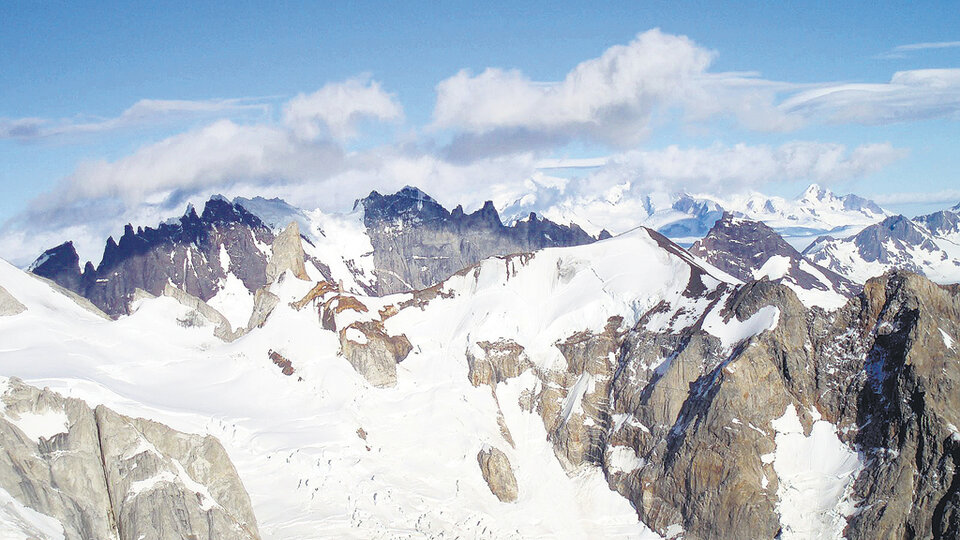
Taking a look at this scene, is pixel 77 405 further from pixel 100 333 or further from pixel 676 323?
pixel 676 323

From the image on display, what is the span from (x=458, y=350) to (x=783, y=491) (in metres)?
75.1

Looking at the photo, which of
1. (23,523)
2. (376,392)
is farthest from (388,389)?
(23,523)

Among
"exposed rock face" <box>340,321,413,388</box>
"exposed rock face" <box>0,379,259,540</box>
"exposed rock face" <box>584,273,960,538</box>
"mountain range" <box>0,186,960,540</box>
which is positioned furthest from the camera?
"exposed rock face" <box>340,321,413,388</box>

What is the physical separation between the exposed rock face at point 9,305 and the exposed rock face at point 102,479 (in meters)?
46.8

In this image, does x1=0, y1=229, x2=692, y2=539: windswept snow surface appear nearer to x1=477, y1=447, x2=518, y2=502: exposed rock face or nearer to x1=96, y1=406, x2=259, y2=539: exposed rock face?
x1=477, y1=447, x2=518, y2=502: exposed rock face

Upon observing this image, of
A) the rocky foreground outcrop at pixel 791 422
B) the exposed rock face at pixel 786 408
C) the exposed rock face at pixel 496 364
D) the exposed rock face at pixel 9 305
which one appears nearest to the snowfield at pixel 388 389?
the exposed rock face at pixel 496 364

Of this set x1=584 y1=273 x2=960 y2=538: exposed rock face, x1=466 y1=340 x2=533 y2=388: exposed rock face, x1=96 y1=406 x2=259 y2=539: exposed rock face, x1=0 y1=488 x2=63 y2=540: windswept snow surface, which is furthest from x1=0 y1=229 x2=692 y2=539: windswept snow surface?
x1=0 y1=488 x2=63 y2=540: windswept snow surface

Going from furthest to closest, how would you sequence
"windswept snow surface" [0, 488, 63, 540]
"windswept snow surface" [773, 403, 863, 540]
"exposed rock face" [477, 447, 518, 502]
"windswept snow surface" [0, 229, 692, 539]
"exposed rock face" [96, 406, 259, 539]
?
"exposed rock face" [477, 447, 518, 502] → "windswept snow surface" [0, 229, 692, 539] → "windswept snow surface" [773, 403, 863, 540] → "exposed rock face" [96, 406, 259, 539] → "windswept snow surface" [0, 488, 63, 540]

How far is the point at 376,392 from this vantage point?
563 feet

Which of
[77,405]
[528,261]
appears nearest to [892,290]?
[528,261]

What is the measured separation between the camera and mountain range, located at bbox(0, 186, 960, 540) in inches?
4958

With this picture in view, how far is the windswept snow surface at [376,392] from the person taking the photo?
14288 cm

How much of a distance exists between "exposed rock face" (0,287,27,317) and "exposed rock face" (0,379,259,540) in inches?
1842

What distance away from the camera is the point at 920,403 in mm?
128375
